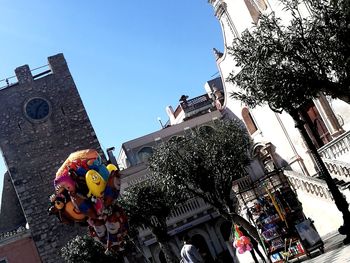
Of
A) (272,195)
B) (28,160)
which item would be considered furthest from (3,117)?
(272,195)

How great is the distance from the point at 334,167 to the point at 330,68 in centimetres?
831

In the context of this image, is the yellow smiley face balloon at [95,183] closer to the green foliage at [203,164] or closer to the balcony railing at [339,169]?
the green foliage at [203,164]

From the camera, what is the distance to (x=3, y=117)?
33.2 m

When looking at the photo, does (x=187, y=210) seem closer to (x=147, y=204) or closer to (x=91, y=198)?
(x=147, y=204)

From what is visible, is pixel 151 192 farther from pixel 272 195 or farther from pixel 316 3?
pixel 316 3

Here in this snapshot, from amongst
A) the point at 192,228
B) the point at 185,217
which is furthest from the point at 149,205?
the point at 192,228

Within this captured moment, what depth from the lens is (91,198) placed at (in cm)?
1404

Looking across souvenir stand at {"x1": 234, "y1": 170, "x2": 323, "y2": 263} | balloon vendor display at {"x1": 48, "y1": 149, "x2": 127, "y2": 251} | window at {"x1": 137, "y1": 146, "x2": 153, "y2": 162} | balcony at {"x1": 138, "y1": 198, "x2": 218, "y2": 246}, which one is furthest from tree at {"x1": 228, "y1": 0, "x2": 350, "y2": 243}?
window at {"x1": 137, "y1": 146, "x2": 153, "y2": 162}

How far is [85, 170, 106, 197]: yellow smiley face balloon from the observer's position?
1395 cm

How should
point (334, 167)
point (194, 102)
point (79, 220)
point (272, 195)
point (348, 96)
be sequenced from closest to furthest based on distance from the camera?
point (348, 96) < point (79, 220) < point (272, 195) < point (334, 167) < point (194, 102)

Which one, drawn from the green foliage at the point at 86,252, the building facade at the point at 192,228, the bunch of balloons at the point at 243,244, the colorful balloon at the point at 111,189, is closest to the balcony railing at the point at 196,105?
the building facade at the point at 192,228

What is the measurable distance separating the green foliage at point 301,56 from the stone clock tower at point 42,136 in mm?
22568

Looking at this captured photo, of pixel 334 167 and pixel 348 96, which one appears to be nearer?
pixel 348 96

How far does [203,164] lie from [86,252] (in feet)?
37.9
